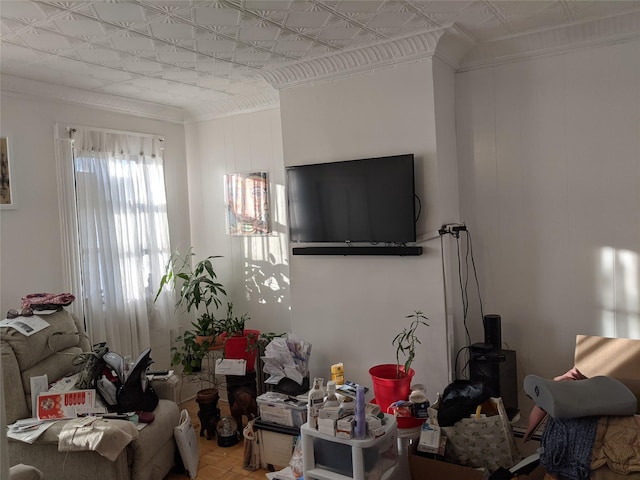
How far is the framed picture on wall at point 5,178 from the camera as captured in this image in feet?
10.6

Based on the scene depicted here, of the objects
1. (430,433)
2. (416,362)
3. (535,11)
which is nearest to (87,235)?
(416,362)

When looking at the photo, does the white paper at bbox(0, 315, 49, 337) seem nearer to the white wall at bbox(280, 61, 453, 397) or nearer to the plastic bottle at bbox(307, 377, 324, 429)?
the white wall at bbox(280, 61, 453, 397)

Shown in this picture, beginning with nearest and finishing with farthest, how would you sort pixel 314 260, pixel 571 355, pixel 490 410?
pixel 490 410 < pixel 571 355 < pixel 314 260

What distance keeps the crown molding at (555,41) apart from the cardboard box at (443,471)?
2274mm

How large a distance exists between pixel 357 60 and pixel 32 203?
7.70 feet

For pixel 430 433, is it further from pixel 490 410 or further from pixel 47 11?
pixel 47 11

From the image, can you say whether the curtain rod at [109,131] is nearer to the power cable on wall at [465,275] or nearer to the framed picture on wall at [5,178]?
the framed picture on wall at [5,178]

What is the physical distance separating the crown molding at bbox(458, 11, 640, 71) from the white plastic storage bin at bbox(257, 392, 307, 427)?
7.71 ft

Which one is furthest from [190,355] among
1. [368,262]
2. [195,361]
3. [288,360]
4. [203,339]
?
[368,262]

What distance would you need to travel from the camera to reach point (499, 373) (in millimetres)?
2883

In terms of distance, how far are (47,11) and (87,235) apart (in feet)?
5.79

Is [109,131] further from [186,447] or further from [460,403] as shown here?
[460,403]

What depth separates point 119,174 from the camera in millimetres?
3877

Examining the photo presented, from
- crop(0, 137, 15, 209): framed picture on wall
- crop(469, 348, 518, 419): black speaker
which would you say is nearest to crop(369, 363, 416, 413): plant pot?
crop(469, 348, 518, 419): black speaker
